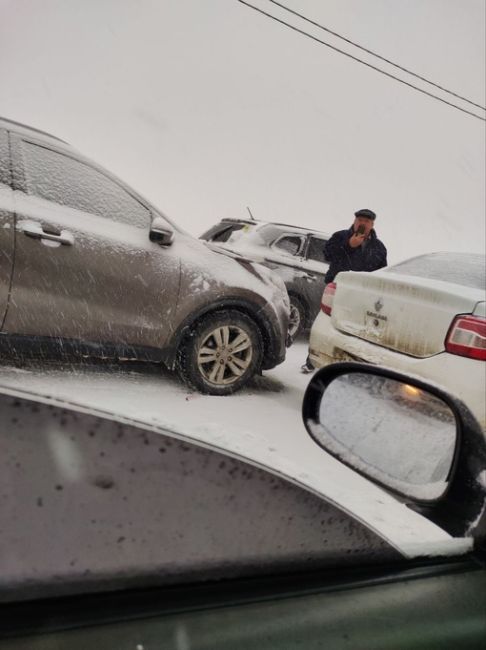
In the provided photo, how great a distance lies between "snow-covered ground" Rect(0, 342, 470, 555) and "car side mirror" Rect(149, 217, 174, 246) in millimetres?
935

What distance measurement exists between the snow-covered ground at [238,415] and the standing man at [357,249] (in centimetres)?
122

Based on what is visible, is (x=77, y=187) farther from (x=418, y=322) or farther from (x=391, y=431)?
(x=391, y=431)

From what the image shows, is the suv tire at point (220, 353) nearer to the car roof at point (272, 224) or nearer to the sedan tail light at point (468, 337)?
the sedan tail light at point (468, 337)

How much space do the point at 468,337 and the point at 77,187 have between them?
2.30 meters

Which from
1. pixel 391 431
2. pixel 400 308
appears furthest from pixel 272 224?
pixel 391 431

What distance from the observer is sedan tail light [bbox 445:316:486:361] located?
258cm

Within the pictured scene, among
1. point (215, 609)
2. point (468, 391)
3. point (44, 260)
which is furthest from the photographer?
point (44, 260)

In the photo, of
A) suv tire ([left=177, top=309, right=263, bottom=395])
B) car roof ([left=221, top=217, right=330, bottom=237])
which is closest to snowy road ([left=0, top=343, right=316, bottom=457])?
suv tire ([left=177, top=309, right=263, bottom=395])

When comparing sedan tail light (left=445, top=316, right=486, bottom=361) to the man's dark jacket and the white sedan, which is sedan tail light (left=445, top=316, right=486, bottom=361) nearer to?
the white sedan

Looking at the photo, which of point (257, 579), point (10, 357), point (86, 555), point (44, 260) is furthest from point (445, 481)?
point (10, 357)

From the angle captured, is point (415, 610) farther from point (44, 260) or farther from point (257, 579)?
point (44, 260)

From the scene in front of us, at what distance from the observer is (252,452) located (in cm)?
260

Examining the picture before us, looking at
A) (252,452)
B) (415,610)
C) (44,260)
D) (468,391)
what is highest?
(44,260)

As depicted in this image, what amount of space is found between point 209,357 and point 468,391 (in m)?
1.50
